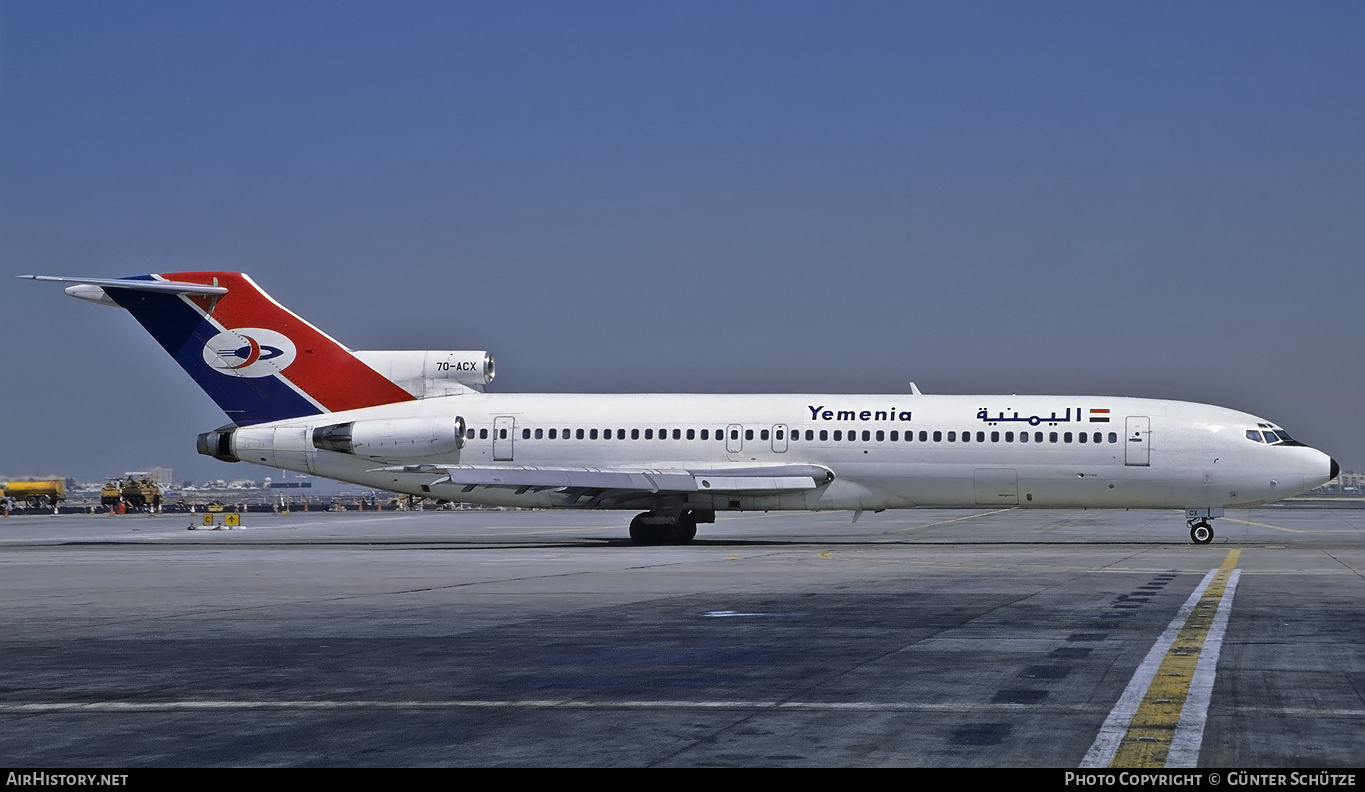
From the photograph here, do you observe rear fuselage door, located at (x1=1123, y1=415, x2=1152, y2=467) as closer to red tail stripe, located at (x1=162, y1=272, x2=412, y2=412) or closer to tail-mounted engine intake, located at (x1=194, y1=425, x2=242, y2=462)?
red tail stripe, located at (x1=162, y1=272, x2=412, y2=412)

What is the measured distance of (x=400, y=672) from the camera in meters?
11.8

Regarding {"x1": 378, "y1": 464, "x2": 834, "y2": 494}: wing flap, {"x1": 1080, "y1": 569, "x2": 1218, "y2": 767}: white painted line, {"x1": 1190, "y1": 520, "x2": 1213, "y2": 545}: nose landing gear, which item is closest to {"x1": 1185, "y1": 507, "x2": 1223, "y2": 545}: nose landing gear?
{"x1": 1190, "y1": 520, "x2": 1213, "y2": 545}: nose landing gear

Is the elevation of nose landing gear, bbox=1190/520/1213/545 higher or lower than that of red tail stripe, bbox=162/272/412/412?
lower

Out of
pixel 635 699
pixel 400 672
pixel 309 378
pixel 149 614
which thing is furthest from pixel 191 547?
pixel 635 699

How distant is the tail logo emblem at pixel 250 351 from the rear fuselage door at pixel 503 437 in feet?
20.0

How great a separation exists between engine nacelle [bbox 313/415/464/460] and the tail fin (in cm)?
155

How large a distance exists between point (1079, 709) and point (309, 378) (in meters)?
32.4

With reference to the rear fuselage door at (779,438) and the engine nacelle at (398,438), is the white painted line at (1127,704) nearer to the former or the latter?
the rear fuselage door at (779,438)

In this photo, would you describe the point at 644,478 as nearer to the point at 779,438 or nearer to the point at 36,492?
the point at 779,438

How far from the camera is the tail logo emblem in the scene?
39.2 m

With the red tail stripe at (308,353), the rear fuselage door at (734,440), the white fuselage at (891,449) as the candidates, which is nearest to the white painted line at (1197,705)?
the white fuselage at (891,449)

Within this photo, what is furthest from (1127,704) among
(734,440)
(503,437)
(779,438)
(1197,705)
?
(503,437)

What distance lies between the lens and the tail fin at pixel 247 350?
39250mm
